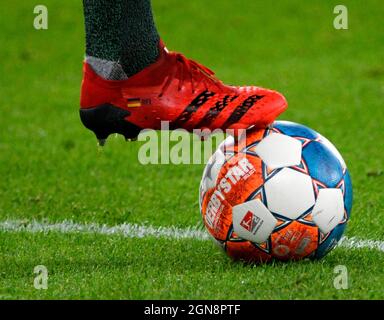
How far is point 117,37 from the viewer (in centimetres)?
465

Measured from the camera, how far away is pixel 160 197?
705 cm

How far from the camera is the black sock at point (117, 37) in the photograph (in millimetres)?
4629

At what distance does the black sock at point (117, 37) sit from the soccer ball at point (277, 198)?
→ 0.76 meters

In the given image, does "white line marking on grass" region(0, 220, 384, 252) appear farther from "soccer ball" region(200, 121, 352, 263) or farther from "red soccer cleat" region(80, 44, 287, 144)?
"red soccer cleat" region(80, 44, 287, 144)

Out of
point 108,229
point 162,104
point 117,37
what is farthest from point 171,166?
point 117,37

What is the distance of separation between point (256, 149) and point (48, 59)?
9191 mm

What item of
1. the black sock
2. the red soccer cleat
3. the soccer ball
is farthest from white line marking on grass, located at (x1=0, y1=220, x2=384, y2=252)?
the black sock

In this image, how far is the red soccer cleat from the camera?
4.70 metres

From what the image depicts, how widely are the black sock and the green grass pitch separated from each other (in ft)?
3.54

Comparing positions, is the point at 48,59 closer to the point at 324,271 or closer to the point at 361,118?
the point at 361,118

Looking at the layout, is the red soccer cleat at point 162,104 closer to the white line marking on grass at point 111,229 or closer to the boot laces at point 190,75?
the boot laces at point 190,75

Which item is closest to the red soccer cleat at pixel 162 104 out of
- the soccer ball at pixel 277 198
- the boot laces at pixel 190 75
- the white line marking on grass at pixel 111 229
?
the boot laces at pixel 190 75

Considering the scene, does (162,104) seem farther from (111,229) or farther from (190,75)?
(111,229)
